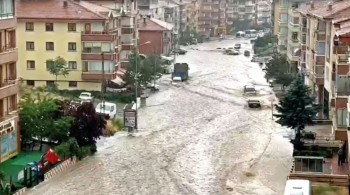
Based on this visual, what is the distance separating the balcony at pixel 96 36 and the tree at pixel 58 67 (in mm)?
1939

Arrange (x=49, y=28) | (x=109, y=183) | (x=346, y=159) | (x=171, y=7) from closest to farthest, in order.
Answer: (x=109, y=183)
(x=346, y=159)
(x=49, y=28)
(x=171, y=7)

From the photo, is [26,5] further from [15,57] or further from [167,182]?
[167,182]

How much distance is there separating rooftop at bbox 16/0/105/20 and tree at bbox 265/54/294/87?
13.5 metres

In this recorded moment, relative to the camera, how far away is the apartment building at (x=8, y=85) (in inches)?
1140

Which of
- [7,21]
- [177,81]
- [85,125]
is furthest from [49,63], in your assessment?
[7,21]

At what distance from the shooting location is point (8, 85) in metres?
29.5

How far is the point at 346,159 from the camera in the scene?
29.8 metres

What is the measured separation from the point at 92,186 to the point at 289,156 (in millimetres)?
9227

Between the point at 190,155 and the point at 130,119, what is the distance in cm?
629

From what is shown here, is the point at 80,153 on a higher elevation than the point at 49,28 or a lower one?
lower

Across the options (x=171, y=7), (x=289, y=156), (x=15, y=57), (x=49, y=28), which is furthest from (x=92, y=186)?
(x=171, y=7)

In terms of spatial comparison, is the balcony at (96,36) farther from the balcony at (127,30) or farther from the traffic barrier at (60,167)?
the traffic barrier at (60,167)

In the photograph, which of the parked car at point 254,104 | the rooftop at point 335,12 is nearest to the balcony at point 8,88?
the rooftop at point 335,12

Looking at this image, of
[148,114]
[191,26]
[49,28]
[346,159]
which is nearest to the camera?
[346,159]
